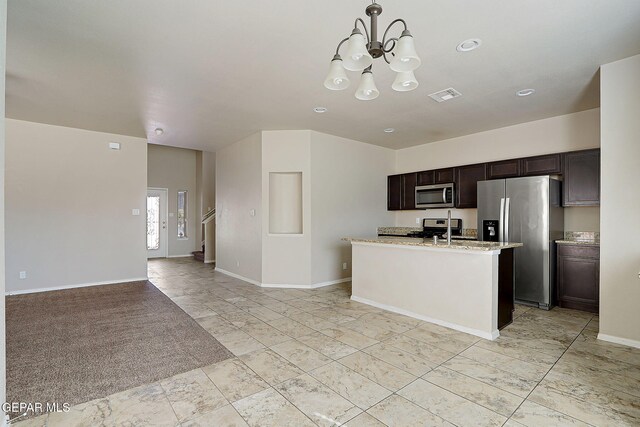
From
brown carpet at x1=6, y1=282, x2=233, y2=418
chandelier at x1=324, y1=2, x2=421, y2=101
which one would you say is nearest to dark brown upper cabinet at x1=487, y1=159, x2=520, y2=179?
chandelier at x1=324, y1=2, x2=421, y2=101

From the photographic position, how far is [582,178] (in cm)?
417

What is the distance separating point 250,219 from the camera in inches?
230

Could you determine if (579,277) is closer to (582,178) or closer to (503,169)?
(582,178)

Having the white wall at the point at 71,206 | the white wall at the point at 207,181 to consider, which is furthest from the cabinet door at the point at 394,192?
the white wall at the point at 207,181

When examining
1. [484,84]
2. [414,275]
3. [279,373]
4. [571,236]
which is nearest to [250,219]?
[414,275]

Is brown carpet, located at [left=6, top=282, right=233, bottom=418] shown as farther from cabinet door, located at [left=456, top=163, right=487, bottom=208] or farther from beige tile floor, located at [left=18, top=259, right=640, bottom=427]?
cabinet door, located at [left=456, top=163, right=487, bottom=208]

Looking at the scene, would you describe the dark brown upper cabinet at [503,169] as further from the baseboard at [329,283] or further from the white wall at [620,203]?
the baseboard at [329,283]

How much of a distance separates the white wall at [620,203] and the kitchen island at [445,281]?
31.9 inches

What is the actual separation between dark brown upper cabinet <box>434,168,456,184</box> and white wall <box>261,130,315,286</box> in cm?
237

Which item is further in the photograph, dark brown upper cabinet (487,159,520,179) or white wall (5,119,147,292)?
white wall (5,119,147,292)

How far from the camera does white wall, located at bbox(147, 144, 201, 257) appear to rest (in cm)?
914

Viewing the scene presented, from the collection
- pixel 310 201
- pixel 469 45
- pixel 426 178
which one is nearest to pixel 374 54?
pixel 469 45

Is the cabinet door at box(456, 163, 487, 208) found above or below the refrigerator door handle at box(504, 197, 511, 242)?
above

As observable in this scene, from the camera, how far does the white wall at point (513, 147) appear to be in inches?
173
